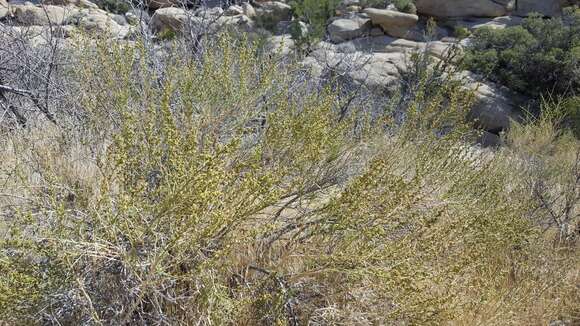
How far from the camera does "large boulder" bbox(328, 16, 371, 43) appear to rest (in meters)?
15.4

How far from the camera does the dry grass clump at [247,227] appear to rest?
1.76 meters

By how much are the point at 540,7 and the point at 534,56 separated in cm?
589

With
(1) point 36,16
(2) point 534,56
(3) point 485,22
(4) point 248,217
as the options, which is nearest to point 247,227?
(4) point 248,217

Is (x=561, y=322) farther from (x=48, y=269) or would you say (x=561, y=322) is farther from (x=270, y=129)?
(x=48, y=269)

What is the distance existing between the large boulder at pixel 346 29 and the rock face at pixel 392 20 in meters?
0.37

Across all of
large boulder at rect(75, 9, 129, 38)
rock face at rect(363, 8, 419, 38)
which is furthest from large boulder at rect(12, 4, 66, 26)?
rock face at rect(363, 8, 419, 38)

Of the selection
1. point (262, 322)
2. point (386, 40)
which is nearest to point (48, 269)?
point (262, 322)

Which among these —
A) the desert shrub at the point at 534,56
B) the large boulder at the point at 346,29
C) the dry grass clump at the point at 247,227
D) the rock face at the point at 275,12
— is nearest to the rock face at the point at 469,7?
the large boulder at the point at 346,29

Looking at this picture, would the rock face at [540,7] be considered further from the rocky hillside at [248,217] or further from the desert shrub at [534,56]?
the rocky hillside at [248,217]

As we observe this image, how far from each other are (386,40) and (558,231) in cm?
1296

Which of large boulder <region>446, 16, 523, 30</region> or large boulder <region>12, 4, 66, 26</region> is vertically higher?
large boulder <region>12, 4, 66, 26</region>

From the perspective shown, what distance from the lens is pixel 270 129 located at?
97.9 inches

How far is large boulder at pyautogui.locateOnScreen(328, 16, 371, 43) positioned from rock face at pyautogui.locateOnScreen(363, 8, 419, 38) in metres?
0.37

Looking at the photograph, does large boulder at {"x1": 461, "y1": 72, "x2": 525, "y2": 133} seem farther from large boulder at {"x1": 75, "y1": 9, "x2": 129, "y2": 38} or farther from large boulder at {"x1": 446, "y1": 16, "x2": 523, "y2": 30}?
large boulder at {"x1": 75, "y1": 9, "x2": 129, "y2": 38}
